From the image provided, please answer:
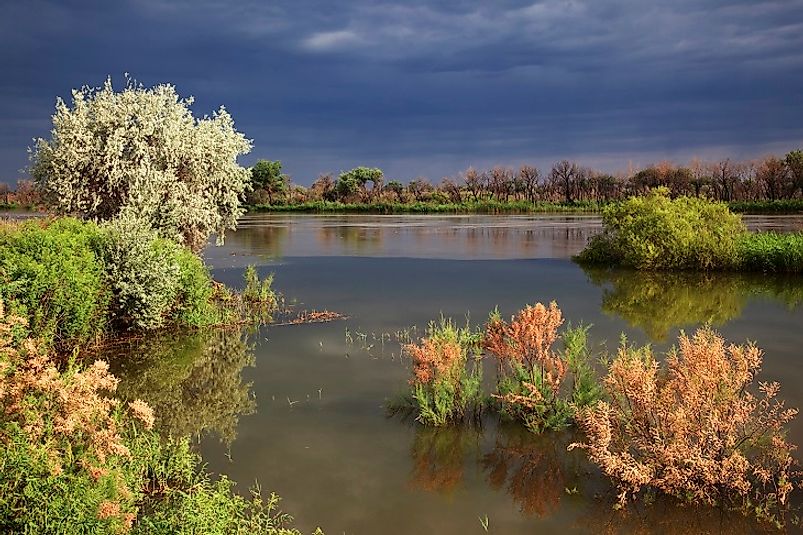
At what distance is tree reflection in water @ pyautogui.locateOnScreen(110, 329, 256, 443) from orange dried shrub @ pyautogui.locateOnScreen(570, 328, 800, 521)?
14.7ft

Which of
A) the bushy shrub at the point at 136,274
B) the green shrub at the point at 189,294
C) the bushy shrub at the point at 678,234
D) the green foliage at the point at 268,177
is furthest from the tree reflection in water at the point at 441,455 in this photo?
the green foliage at the point at 268,177

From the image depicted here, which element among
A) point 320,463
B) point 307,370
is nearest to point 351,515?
point 320,463

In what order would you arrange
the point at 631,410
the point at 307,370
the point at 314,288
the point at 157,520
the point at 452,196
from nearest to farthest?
the point at 157,520 → the point at 631,410 → the point at 307,370 → the point at 314,288 → the point at 452,196

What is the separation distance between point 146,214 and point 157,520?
13260mm

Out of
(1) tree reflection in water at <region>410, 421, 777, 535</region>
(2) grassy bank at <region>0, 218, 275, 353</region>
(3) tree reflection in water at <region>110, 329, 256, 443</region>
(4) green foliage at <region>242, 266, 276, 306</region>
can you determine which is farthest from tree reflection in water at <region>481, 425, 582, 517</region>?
(4) green foliage at <region>242, 266, 276, 306</region>

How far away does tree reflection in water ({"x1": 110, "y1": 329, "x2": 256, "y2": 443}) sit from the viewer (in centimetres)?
866

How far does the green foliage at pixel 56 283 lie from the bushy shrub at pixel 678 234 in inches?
713

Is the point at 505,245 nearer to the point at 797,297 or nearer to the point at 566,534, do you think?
the point at 797,297

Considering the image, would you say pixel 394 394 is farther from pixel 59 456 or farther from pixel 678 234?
pixel 678 234

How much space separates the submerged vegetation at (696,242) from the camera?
74.6ft

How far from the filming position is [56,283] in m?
10.9

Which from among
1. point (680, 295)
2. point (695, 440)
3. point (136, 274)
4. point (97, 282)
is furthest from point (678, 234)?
point (97, 282)

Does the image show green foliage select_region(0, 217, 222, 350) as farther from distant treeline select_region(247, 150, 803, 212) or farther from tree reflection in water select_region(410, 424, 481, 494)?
distant treeline select_region(247, 150, 803, 212)

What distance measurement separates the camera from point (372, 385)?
397 inches
